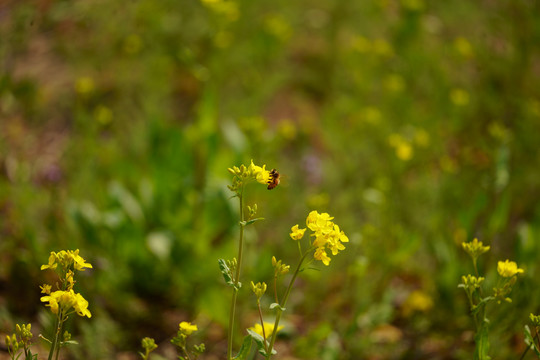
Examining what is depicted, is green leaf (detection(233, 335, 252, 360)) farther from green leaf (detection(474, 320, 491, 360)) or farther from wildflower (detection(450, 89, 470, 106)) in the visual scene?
wildflower (detection(450, 89, 470, 106))

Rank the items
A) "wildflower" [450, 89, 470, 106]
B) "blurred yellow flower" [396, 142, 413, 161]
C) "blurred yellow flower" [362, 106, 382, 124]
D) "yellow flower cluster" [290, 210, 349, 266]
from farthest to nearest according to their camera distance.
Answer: "wildflower" [450, 89, 470, 106], "blurred yellow flower" [362, 106, 382, 124], "blurred yellow flower" [396, 142, 413, 161], "yellow flower cluster" [290, 210, 349, 266]

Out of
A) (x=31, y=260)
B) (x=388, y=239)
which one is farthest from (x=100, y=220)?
(x=388, y=239)

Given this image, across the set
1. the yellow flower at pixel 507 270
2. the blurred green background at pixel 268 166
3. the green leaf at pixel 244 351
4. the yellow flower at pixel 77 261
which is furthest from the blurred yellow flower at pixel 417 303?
the yellow flower at pixel 77 261

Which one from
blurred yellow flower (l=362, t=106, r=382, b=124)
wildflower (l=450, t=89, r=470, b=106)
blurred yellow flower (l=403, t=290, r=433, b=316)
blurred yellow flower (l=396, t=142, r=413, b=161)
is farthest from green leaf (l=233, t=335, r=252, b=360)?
wildflower (l=450, t=89, r=470, b=106)

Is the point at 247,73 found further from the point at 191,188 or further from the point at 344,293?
the point at 344,293

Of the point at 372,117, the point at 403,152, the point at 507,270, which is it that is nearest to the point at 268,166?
the point at 403,152

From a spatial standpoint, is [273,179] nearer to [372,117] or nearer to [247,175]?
[247,175]
